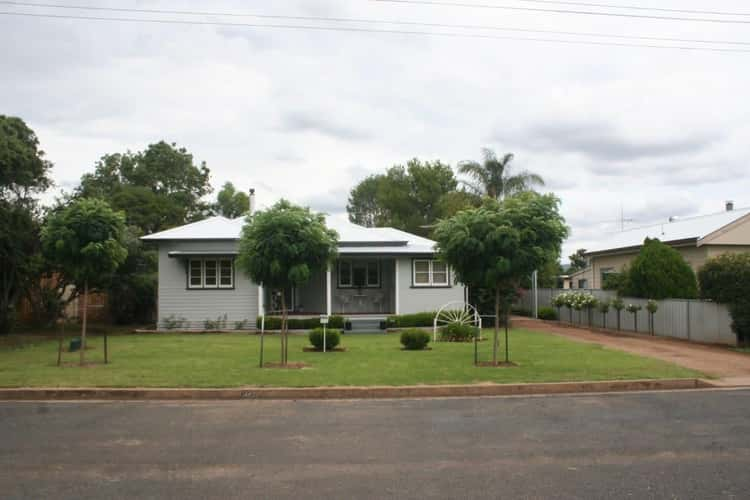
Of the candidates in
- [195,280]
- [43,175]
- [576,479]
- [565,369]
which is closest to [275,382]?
[565,369]

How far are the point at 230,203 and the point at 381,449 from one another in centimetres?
6018

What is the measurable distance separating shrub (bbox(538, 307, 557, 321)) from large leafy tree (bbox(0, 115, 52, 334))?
872 inches

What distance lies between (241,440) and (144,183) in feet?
176

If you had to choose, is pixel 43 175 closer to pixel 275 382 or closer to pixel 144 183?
pixel 275 382

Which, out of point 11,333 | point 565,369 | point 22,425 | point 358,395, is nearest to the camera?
point 22,425

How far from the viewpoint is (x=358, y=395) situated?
11.4 meters

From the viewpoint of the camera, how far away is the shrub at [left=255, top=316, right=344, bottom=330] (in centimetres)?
2450

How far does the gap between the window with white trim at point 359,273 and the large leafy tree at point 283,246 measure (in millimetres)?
13001

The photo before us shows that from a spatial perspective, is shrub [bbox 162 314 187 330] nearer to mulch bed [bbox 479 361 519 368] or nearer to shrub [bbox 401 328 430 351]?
shrub [bbox 401 328 430 351]

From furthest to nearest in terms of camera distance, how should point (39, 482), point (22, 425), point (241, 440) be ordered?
point (22, 425) < point (241, 440) < point (39, 482)

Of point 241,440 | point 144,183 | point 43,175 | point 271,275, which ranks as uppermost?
point 144,183

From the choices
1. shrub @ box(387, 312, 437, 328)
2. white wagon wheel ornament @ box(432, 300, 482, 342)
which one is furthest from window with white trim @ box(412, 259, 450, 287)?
shrub @ box(387, 312, 437, 328)

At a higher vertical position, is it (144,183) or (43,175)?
(144,183)

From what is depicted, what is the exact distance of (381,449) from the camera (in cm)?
749
